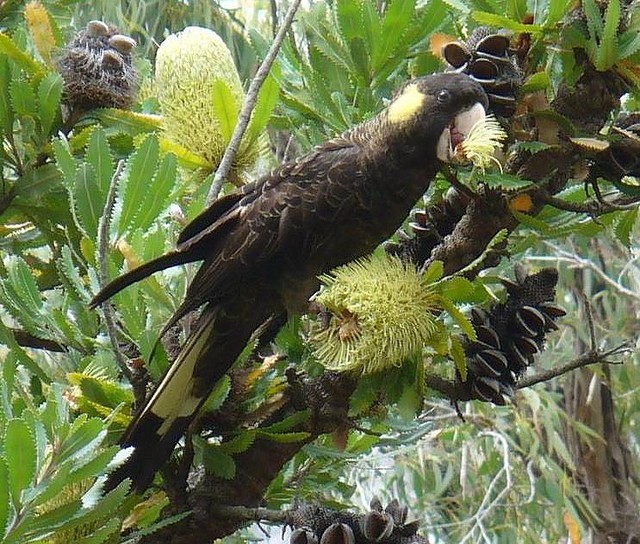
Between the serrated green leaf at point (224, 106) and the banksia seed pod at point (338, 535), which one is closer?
the banksia seed pod at point (338, 535)

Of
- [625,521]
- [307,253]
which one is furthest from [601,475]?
[307,253]

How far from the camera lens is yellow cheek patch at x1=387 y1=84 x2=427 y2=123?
0.71 m

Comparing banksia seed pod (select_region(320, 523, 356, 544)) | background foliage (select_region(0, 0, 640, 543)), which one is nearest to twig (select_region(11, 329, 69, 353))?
background foliage (select_region(0, 0, 640, 543))

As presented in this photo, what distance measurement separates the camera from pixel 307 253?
78cm

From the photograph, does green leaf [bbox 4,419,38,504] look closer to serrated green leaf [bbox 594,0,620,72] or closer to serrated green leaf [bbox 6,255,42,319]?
serrated green leaf [bbox 6,255,42,319]

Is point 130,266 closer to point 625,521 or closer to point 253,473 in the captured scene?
point 253,473

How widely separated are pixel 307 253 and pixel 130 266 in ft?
0.60

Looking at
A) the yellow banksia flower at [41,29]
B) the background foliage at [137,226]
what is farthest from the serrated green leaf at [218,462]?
the yellow banksia flower at [41,29]

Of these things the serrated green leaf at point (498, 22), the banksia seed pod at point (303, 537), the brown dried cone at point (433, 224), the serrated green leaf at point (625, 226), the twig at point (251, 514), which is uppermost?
the serrated green leaf at point (498, 22)

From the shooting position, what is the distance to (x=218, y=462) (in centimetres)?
64

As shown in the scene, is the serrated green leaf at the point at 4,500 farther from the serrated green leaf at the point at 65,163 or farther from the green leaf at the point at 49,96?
the green leaf at the point at 49,96

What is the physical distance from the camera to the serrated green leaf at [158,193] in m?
0.66

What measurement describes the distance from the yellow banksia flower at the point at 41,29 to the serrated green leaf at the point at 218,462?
421mm

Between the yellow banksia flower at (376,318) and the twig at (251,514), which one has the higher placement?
the yellow banksia flower at (376,318)
